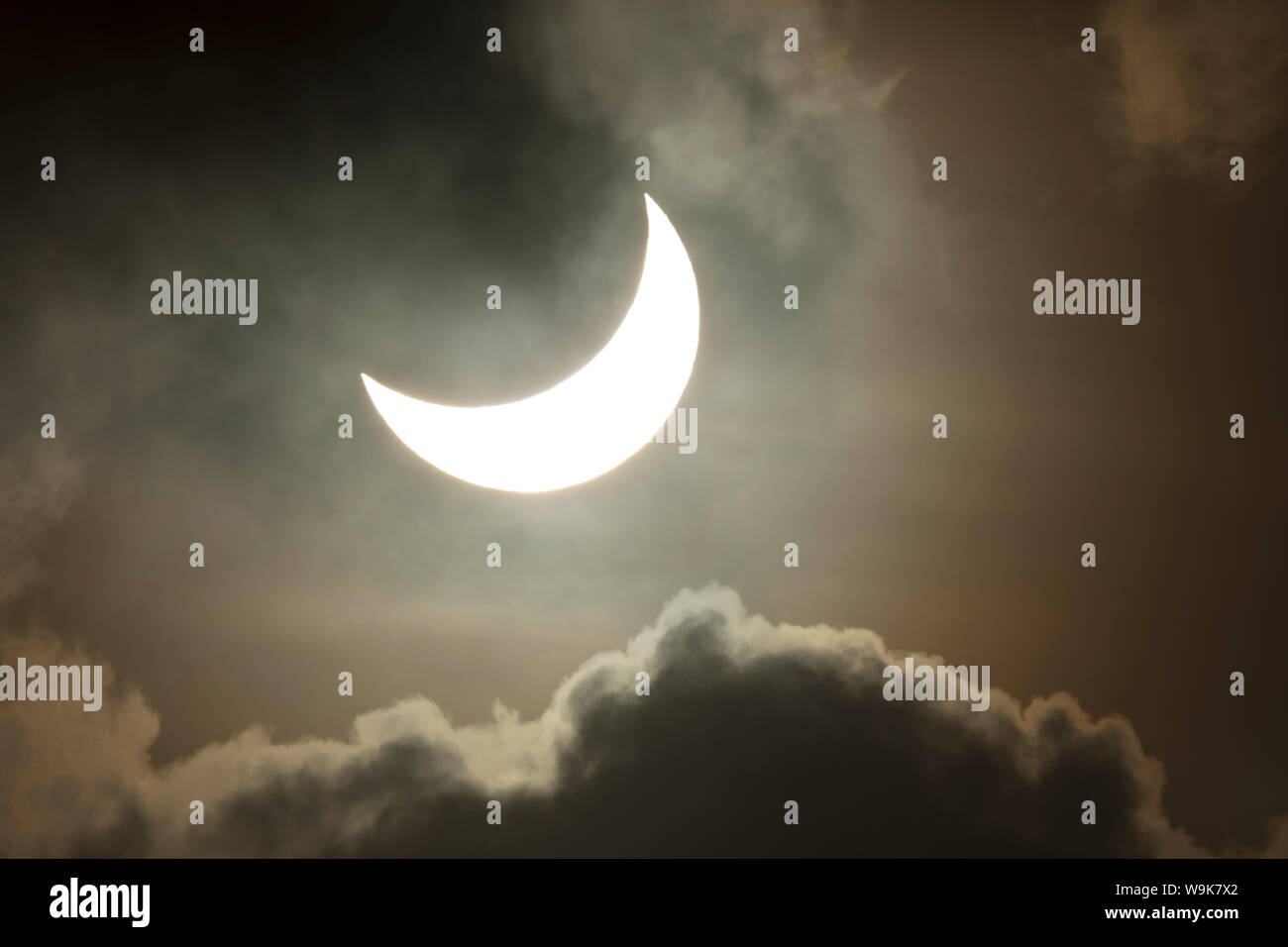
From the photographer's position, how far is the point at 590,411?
798 cm

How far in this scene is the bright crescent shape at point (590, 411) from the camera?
7.79 m

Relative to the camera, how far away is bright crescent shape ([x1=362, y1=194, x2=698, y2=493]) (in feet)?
25.6

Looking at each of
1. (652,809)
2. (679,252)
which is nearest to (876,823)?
(652,809)

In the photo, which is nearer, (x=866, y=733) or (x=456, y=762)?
(x=456, y=762)

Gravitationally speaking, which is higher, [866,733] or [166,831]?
[866,733]

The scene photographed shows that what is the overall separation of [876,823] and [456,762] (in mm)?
5879
